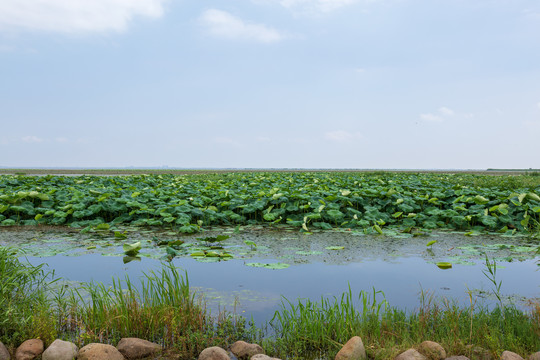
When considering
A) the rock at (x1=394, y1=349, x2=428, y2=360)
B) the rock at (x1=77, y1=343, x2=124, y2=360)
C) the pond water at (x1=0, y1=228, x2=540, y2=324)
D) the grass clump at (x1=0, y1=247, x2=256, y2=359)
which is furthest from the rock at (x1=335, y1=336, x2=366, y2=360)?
the rock at (x1=77, y1=343, x2=124, y2=360)

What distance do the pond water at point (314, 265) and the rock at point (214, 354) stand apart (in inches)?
25.7

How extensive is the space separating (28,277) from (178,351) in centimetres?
208

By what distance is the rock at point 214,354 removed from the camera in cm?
272

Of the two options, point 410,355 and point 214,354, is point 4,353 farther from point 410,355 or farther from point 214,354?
point 410,355

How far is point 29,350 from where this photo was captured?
9.31 ft

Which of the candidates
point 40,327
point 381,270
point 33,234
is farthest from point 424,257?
point 33,234

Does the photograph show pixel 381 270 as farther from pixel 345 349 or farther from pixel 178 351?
pixel 178 351

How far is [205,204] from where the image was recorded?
9391 mm

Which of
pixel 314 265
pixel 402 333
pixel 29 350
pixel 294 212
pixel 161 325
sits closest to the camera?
pixel 29 350

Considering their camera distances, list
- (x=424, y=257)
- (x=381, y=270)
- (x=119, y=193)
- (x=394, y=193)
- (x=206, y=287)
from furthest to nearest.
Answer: (x=119, y=193), (x=394, y=193), (x=424, y=257), (x=381, y=270), (x=206, y=287)

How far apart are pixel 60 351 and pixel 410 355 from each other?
257 centimetres

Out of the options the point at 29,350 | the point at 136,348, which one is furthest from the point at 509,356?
the point at 29,350

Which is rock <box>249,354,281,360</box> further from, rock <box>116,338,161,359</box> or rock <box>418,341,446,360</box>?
rock <box>418,341,446,360</box>

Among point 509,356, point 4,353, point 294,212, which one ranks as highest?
point 294,212
